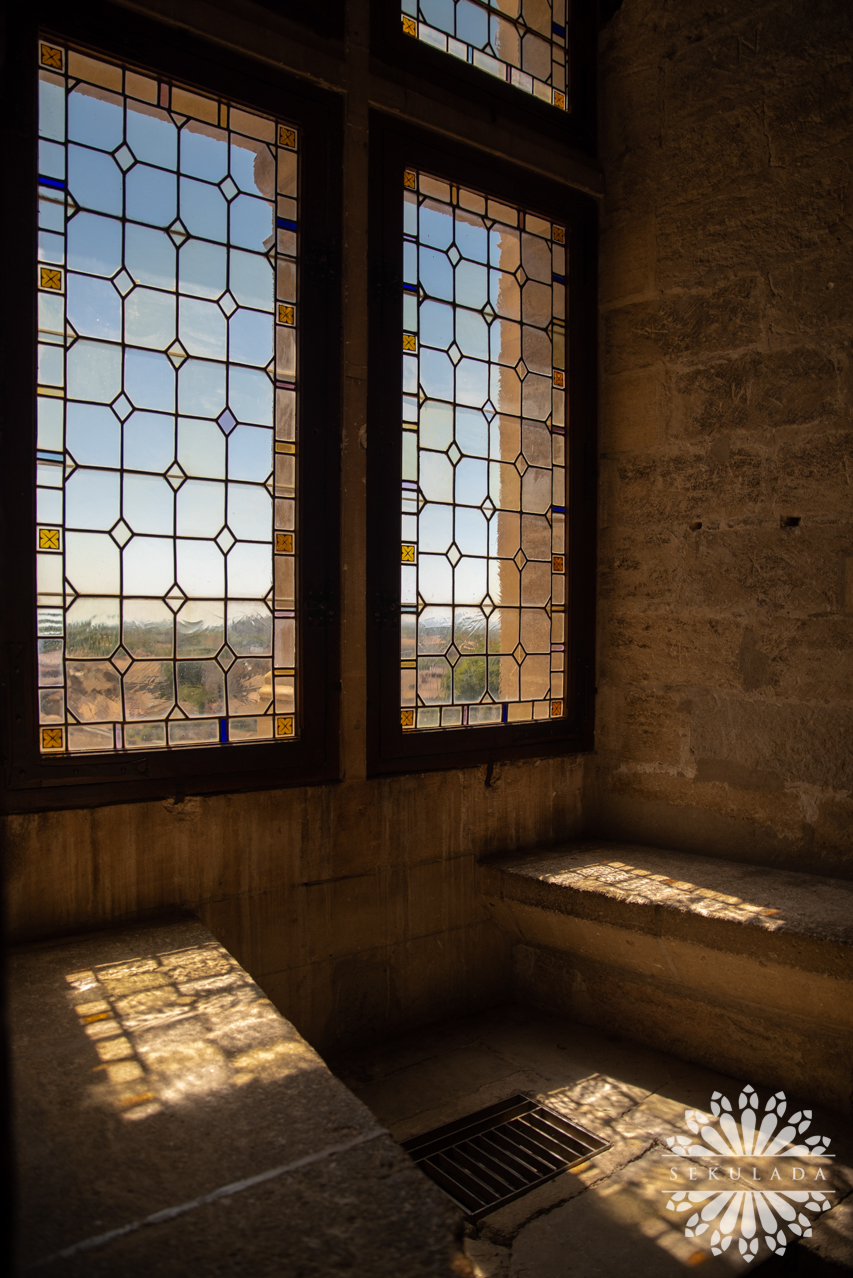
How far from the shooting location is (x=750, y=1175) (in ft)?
6.75

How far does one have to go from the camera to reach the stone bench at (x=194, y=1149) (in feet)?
3.84

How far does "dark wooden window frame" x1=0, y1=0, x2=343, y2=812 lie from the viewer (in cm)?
216

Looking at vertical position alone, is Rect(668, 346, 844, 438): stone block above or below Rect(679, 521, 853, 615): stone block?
above

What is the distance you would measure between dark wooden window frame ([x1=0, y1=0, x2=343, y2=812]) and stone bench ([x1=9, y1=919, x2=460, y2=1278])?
1.76 feet

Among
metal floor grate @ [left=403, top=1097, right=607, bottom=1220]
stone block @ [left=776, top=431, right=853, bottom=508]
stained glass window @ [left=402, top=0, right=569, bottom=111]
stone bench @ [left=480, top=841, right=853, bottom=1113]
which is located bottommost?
metal floor grate @ [left=403, top=1097, right=607, bottom=1220]

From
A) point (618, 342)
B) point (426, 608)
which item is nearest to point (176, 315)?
point (426, 608)

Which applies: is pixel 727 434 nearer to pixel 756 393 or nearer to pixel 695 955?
pixel 756 393

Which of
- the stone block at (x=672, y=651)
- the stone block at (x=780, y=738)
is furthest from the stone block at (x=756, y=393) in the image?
the stone block at (x=780, y=738)

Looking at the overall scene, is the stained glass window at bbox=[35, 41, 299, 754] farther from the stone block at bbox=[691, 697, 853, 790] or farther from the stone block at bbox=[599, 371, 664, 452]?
the stone block at bbox=[691, 697, 853, 790]

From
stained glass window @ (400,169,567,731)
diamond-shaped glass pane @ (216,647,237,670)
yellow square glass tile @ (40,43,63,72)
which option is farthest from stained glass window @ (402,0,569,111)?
diamond-shaped glass pane @ (216,647,237,670)

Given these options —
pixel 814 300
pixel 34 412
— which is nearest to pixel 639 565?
pixel 814 300

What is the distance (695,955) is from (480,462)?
5.79 feet

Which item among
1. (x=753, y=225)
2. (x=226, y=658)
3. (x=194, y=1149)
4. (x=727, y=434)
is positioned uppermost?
(x=753, y=225)

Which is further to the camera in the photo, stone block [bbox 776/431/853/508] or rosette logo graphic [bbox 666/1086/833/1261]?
stone block [bbox 776/431/853/508]
